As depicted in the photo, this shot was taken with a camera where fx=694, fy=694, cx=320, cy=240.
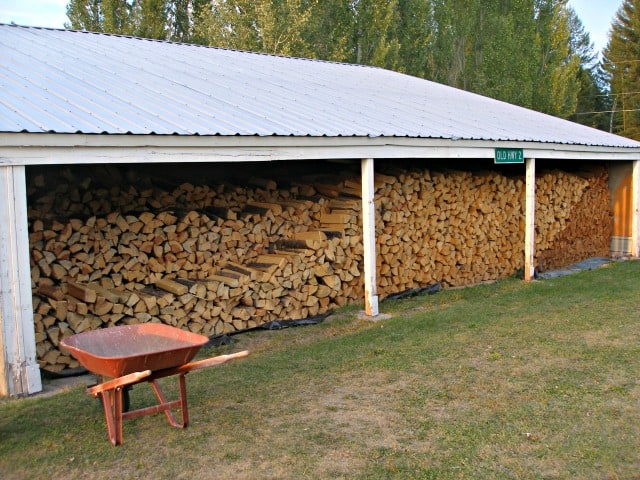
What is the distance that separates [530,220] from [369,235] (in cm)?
395

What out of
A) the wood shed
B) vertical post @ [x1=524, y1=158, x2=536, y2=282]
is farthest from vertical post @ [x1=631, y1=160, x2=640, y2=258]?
vertical post @ [x1=524, y1=158, x2=536, y2=282]

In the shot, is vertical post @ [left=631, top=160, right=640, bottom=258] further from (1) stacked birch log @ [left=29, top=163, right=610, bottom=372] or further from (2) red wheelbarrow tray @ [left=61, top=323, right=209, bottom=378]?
(2) red wheelbarrow tray @ [left=61, top=323, right=209, bottom=378]

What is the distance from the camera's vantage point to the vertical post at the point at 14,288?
5.54m

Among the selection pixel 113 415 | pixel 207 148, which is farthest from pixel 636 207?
pixel 113 415

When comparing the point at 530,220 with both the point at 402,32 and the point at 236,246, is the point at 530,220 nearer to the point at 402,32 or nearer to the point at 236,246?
the point at 236,246

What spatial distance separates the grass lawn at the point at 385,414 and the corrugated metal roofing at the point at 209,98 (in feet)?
7.60

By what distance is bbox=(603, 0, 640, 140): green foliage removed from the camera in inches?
1592

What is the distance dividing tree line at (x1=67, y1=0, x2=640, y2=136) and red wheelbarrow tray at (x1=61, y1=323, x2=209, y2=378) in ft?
56.6

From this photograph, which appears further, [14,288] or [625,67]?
[625,67]

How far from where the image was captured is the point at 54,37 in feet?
33.8

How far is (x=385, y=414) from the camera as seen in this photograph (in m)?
5.05

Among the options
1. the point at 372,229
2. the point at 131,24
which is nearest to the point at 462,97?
the point at 372,229

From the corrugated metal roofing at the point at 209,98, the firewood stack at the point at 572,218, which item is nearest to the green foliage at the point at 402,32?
the corrugated metal roofing at the point at 209,98

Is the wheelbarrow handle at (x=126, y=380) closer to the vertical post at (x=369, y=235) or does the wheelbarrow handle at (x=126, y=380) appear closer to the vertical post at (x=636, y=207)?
the vertical post at (x=369, y=235)
